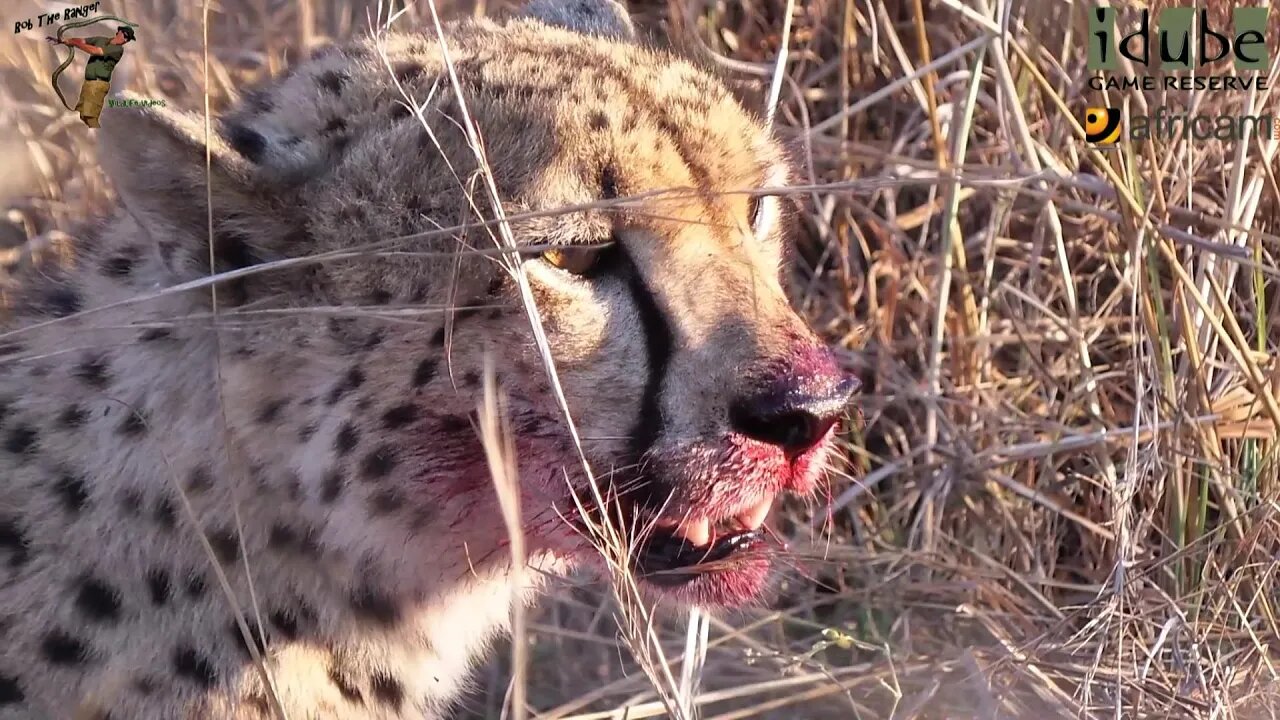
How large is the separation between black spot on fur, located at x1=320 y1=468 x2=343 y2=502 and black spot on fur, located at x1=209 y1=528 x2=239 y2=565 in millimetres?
116

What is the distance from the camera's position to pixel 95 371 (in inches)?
62.0

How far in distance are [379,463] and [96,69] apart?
1112mm

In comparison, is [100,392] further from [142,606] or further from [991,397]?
[991,397]

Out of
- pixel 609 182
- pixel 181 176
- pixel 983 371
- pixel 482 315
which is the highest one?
pixel 181 176

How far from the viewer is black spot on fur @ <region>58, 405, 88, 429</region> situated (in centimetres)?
156

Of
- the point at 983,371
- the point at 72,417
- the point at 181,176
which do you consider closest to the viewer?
the point at 181,176

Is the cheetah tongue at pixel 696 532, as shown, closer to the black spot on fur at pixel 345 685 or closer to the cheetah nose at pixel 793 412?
the cheetah nose at pixel 793 412

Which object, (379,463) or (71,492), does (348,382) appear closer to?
(379,463)

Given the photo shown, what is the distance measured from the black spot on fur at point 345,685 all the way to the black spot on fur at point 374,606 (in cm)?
7

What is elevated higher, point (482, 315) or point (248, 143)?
point (248, 143)

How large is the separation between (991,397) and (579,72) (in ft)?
4.51

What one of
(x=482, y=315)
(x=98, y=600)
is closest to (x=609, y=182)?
(x=482, y=315)

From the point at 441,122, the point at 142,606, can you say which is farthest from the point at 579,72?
the point at 142,606

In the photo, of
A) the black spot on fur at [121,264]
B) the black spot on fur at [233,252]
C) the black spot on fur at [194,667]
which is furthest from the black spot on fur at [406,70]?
the black spot on fur at [194,667]
